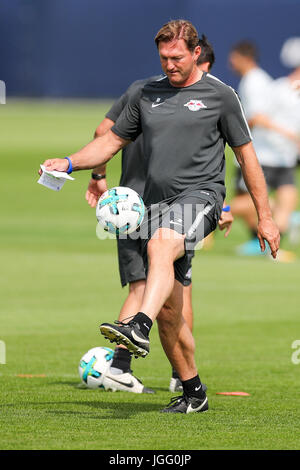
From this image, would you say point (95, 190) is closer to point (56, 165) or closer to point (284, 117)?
point (56, 165)

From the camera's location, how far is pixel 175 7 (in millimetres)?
53750

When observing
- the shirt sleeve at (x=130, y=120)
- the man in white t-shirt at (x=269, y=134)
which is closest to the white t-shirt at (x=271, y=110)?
the man in white t-shirt at (x=269, y=134)

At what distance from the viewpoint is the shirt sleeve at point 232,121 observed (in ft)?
24.9

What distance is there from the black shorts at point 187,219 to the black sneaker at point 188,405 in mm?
818

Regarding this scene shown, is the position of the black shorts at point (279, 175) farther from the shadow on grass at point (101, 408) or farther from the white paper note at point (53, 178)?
the white paper note at point (53, 178)

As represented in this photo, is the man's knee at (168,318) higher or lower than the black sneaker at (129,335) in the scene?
lower

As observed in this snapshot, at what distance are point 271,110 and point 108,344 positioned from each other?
8.91m

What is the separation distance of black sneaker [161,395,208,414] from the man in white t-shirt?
10.0 m

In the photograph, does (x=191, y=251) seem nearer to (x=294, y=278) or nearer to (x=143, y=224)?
(x=143, y=224)

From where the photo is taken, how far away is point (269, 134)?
726 inches

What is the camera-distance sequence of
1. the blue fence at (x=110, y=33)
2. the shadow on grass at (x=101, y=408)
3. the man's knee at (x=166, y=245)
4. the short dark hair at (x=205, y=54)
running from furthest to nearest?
the blue fence at (x=110, y=33)
the short dark hair at (x=205, y=54)
the shadow on grass at (x=101, y=408)
the man's knee at (x=166, y=245)

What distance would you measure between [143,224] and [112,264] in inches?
356

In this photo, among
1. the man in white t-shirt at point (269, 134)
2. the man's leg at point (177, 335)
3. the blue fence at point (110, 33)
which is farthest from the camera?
the blue fence at point (110, 33)

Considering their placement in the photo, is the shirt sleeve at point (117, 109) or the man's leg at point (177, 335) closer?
the man's leg at point (177, 335)
